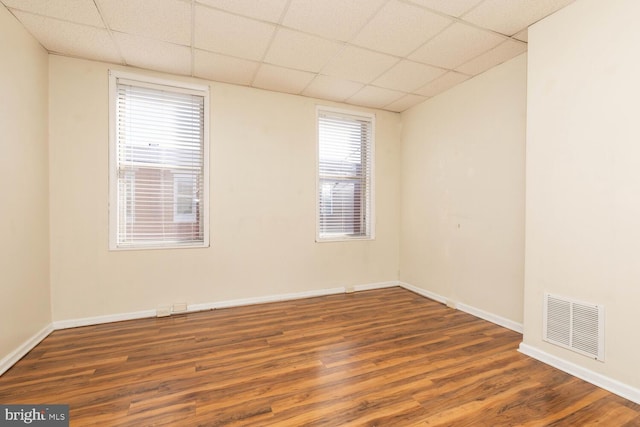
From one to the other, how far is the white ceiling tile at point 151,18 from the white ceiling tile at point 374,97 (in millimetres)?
2231

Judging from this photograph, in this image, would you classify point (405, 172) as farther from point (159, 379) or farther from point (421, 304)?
point (159, 379)

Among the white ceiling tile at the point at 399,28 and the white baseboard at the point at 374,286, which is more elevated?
the white ceiling tile at the point at 399,28

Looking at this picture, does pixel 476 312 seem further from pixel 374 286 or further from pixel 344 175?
pixel 344 175

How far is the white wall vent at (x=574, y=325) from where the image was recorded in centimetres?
211

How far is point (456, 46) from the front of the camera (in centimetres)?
285

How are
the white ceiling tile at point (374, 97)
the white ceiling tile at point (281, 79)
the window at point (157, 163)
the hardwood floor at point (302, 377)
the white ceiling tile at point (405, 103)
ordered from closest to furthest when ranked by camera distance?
the hardwood floor at point (302, 377)
the window at point (157, 163)
the white ceiling tile at point (281, 79)
the white ceiling tile at point (374, 97)
the white ceiling tile at point (405, 103)

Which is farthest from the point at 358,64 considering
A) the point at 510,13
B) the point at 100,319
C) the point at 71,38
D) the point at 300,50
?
the point at 100,319

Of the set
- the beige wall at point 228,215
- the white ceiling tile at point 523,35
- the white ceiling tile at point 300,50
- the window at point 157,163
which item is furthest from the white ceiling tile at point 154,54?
the white ceiling tile at point 523,35

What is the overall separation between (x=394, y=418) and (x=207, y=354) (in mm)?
1639

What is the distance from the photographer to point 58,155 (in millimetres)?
3055

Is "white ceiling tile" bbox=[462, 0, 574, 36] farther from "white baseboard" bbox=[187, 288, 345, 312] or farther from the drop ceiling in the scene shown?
"white baseboard" bbox=[187, 288, 345, 312]

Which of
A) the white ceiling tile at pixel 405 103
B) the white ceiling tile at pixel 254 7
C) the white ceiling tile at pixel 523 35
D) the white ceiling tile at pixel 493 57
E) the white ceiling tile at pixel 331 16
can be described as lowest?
the white ceiling tile at pixel 523 35

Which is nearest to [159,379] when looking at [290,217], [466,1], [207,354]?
[207,354]

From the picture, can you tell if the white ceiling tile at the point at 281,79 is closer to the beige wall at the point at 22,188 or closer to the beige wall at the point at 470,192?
the beige wall at the point at 470,192
